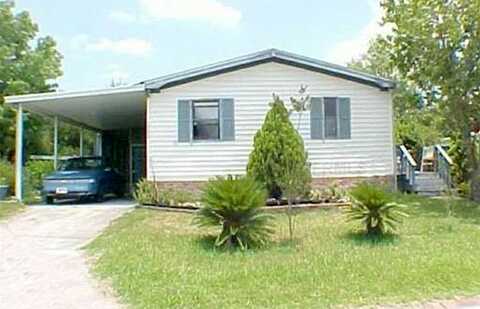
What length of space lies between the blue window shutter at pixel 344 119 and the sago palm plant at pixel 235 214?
825 centimetres

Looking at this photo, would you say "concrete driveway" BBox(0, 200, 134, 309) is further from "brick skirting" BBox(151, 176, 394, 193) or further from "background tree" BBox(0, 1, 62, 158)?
"background tree" BBox(0, 1, 62, 158)

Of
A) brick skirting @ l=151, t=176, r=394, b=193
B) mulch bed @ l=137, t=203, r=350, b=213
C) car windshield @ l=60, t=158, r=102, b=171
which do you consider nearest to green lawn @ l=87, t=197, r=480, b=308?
mulch bed @ l=137, t=203, r=350, b=213

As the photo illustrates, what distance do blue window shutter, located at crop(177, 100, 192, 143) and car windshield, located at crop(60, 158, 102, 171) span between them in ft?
14.6

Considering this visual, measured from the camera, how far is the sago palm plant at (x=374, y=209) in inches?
424

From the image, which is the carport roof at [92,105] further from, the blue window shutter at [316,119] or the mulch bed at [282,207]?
the blue window shutter at [316,119]

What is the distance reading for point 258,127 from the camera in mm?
17625

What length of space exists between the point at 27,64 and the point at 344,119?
22.1 m

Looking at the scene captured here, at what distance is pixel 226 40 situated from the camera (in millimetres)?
20234

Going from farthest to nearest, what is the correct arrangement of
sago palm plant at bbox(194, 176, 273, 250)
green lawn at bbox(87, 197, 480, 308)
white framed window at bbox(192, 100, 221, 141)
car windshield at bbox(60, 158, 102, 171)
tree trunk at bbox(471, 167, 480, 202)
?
1. car windshield at bbox(60, 158, 102, 171)
2. white framed window at bbox(192, 100, 221, 141)
3. tree trunk at bbox(471, 167, 480, 202)
4. sago palm plant at bbox(194, 176, 273, 250)
5. green lawn at bbox(87, 197, 480, 308)

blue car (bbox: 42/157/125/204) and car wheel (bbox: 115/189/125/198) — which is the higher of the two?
blue car (bbox: 42/157/125/204)

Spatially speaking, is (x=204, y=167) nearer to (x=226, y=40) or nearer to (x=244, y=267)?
(x=226, y=40)

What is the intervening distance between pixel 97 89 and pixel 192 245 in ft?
26.3

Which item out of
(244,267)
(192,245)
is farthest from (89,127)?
(244,267)

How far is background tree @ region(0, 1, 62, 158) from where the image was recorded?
105 ft
